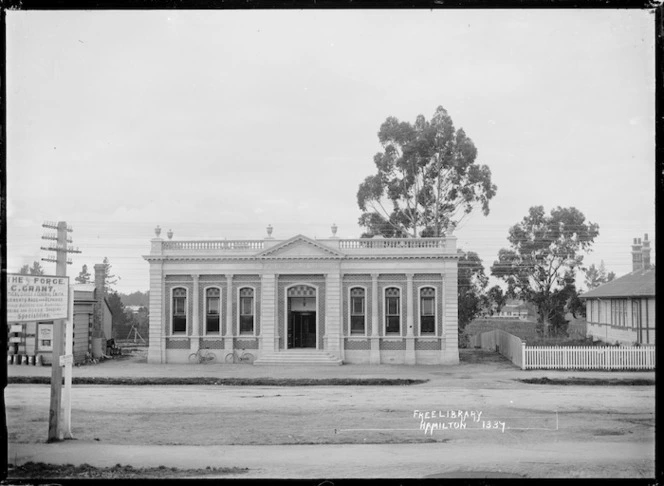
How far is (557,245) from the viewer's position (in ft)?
69.8

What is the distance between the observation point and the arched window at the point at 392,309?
23.3 meters

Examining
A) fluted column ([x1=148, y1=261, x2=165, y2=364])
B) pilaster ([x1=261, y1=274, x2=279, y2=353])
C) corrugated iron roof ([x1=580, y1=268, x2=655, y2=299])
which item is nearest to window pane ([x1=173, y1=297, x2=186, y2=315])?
fluted column ([x1=148, y1=261, x2=165, y2=364])

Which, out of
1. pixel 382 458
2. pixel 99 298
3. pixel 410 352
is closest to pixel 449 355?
pixel 410 352

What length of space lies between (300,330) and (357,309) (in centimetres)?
241

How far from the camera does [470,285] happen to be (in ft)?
84.1

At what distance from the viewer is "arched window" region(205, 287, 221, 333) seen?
2267 centimetres

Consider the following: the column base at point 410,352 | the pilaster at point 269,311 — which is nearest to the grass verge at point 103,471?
the pilaster at point 269,311

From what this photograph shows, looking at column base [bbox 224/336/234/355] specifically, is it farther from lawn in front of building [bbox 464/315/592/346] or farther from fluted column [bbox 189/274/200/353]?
lawn in front of building [bbox 464/315/592/346]

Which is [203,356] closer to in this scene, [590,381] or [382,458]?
[382,458]

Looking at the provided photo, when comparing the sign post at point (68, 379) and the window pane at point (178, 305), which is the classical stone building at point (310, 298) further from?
the sign post at point (68, 379)

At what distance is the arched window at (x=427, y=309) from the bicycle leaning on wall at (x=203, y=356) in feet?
26.9

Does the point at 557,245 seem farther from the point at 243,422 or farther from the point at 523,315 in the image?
the point at 243,422

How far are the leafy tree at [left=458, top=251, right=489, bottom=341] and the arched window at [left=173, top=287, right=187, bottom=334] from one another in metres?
11.7
